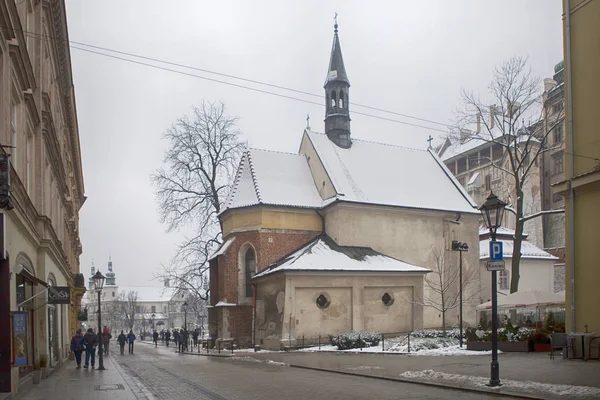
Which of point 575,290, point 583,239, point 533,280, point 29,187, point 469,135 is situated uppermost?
point 469,135

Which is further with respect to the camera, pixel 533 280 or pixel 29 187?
pixel 533 280

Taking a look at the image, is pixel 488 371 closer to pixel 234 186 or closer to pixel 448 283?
pixel 448 283

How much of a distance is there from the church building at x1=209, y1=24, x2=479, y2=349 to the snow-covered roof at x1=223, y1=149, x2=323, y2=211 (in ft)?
0.28

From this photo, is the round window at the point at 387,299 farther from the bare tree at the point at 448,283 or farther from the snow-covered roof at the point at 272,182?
the snow-covered roof at the point at 272,182

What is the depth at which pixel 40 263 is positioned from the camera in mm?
18203

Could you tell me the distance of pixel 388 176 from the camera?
42.0m

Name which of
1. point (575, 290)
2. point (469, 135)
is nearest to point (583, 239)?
point (575, 290)

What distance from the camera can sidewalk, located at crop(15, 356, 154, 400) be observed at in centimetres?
1383

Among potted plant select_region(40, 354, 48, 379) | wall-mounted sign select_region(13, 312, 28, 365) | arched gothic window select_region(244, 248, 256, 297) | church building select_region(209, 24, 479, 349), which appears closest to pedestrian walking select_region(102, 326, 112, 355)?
church building select_region(209, 24, 479, 349)

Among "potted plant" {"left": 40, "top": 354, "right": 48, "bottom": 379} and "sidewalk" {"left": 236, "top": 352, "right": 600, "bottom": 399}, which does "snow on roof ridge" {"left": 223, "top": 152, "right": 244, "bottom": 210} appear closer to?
"sidewalk" {"left": 236, "top": 352, "right": 600, "bottom": 399}

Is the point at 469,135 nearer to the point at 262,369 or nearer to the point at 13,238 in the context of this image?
the point at 262,369

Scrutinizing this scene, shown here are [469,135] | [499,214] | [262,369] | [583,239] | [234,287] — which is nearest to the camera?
[499,214]

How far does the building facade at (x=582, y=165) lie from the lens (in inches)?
670

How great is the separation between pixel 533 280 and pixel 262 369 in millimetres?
37300
